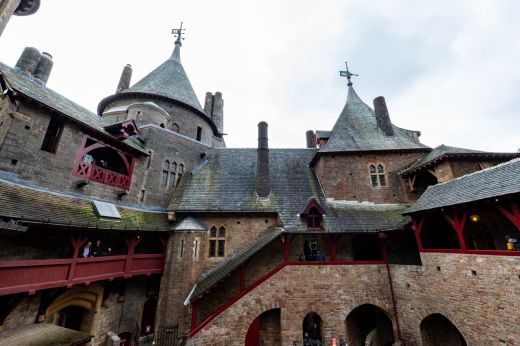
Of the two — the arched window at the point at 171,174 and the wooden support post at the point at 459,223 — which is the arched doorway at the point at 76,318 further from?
the wooden support post at the point at 459,223

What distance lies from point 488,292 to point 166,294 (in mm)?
12974

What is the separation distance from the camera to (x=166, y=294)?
36.0 ft

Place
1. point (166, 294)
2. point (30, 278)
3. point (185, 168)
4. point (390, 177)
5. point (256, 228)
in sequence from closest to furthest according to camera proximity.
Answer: point (30, 278)
point (166, 294)
point (256, 228)
point (390, 177)
point (185, 168)

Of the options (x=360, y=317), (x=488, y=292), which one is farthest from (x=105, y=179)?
(x=488, y=292)

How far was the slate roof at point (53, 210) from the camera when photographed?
716 centimetres

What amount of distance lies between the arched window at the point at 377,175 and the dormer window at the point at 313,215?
4.76 m

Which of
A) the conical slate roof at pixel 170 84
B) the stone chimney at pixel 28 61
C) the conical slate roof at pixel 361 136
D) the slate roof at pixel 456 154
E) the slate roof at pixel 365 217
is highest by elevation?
the conical slate roof at pixel 170 84

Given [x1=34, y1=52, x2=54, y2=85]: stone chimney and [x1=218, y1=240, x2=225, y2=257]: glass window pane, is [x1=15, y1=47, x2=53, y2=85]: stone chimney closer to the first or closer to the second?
[x1=34, y1=52, x2=54, y2=85]: stone chimney

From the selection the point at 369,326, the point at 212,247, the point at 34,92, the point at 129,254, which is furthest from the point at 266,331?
the point at 34,92

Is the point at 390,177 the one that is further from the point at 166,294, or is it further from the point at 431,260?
the point at 166,294

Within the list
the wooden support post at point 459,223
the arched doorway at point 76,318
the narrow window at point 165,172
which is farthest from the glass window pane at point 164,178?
the wooden support post at point 459,223

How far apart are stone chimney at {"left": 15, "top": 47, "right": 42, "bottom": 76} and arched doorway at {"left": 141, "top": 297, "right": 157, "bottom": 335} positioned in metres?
14.5

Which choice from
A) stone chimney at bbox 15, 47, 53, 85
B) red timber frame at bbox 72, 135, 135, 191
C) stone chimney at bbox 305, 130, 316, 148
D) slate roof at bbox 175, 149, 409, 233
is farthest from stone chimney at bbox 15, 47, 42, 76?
→ stone chimney at bbox 305, 130, 316, 148

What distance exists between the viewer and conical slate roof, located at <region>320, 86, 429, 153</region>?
14.8 metres
